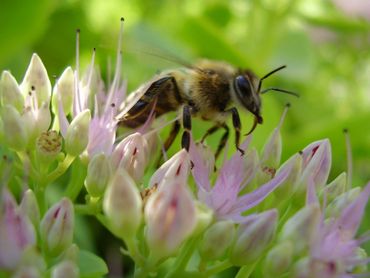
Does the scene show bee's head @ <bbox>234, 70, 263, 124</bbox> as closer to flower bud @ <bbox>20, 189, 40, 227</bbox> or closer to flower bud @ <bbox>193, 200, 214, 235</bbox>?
flower bud @ <bbox>193, 200, 214, 235</bbox>

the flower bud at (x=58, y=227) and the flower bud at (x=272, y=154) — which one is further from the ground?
the flower bud at (x=272, y=154)

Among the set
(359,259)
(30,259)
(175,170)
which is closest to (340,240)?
(359,259)

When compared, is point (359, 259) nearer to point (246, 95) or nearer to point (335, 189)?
point (335, 189)

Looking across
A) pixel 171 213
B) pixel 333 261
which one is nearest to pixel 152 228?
pixel 171 213

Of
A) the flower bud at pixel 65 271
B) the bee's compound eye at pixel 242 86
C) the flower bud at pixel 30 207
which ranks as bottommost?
the flower bud at pixel 65 271

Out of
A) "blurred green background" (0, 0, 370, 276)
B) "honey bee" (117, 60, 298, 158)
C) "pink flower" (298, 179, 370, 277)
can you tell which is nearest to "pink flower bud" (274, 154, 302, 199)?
"pink flower" (298, 179, 370, 277)

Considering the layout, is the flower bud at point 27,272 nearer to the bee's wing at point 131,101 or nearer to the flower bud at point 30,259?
the flower bud at point 30,259

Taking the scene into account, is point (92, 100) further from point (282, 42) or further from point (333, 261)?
point (282, 42)

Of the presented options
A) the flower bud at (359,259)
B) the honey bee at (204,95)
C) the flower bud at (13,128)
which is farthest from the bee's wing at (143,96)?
the flower bud at (359,259)
